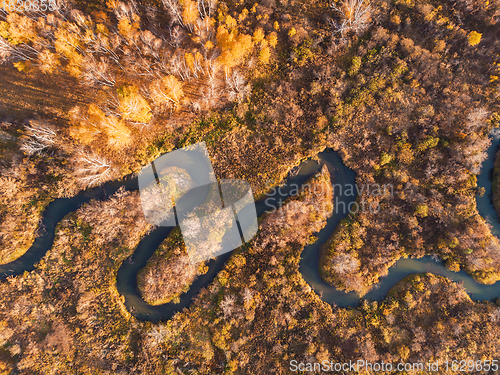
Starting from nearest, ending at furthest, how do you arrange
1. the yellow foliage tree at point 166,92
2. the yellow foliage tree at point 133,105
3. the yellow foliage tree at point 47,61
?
the yellow foliage tree at point 133,105 → the yellow foliage tree at point 166,92 → the yellow foliage tree at point 47,61

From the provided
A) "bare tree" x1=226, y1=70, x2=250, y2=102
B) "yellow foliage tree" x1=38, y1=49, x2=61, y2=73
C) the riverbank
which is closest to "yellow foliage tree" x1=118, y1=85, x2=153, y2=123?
"bare tree" x1=226, y1=70, x2=250, y2=102

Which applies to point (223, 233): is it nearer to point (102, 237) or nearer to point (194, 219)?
point (194, 219)

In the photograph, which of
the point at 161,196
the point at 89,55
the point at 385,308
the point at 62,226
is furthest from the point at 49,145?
the point at 385,308

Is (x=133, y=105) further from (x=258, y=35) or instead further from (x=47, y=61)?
(x=258, y=35)

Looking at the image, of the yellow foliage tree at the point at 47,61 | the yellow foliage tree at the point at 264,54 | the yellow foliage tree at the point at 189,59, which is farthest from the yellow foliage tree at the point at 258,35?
the yellow foliage tree at the point at 47,61

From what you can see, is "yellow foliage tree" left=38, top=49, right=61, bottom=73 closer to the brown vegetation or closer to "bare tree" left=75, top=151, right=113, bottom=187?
"bare tree" left=75, top=151, right=113, bottom=187

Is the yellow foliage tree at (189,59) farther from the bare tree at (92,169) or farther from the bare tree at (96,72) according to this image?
the bare tree at (92,169)

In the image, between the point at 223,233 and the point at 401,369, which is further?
the point at 223,233
